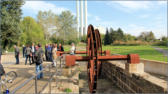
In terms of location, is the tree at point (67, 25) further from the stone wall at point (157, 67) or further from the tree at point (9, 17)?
the tree at point (9, 17)

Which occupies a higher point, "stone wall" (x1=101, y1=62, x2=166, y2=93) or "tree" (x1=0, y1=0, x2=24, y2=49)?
"tree" (x1=0, y1=0, x2=24, y2=49)

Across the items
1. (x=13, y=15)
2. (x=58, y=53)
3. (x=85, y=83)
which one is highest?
(x=13, y=15)

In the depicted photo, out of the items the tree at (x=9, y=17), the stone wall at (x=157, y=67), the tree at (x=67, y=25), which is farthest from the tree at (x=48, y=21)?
the tree at (x=9, y=17)

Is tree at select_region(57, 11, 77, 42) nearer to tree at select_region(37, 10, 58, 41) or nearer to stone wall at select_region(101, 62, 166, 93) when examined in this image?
tree at select_region(37, 10, 58, 41)

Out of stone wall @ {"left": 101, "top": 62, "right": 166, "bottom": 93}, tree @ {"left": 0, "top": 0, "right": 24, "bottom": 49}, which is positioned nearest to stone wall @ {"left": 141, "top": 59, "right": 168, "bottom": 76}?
stone wall @ {"left": 101, "top": 62, "right": 166, "bottom": 93}

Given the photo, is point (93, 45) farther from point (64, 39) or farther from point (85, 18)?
point (85, 18)

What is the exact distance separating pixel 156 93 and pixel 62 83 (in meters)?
2.81

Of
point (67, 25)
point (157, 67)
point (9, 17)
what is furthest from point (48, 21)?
point (9, 17)

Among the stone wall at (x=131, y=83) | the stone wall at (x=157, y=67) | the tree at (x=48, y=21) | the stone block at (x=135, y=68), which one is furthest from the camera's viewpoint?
the tree at (x=48, y=21)

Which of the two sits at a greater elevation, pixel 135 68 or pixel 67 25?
pixel 67 25

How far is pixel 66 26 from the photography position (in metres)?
43.7

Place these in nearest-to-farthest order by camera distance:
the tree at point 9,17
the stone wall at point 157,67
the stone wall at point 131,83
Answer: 1. the tree at point 9,17
2. the stone wall at point 131,83
3. the stone wall at point 157,67

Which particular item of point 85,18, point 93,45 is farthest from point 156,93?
point 85,18

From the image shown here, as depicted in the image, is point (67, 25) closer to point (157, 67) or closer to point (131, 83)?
point (157, 67)
